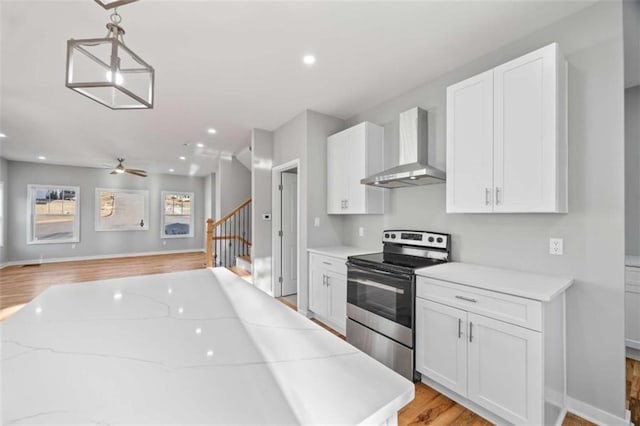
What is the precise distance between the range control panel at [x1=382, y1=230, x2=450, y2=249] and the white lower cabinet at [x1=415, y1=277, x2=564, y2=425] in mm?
658

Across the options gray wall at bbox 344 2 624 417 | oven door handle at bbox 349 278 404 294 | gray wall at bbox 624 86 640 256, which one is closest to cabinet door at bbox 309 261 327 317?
oven door handle at bbox 349 278 404 294

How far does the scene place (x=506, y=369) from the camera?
166 centimetres

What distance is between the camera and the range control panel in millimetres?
2606

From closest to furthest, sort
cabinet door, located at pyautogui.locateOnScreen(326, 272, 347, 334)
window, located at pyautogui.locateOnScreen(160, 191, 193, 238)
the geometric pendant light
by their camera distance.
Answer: the geometric pendant light
cabinet door, located at pyautogui.locateOnScreen(326, 272, 347, 334)
window, located at pyautogui.locateOnScreen(160, 191, 193, 238)

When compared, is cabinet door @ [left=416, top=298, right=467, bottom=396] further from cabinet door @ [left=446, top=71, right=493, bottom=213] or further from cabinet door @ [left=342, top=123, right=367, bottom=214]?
cabinet door @ [left=342, top=123, right=367, bottom=214]

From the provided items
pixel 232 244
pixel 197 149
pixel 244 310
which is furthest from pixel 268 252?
pixel 244 310

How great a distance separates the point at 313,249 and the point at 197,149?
151 inches

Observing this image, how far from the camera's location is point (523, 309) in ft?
5.26

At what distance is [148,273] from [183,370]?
6724 mm

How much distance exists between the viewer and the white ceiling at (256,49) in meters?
1.88

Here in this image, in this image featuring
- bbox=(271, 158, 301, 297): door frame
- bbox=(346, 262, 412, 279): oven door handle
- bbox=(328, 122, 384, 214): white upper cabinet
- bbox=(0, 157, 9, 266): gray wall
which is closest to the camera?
bbox=(346, 262, 412, 279): oven door handle

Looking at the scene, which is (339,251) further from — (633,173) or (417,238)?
(633,173)

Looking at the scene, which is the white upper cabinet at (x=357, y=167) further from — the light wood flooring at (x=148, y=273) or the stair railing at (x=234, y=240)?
the stair railing at (x=234, y=240)

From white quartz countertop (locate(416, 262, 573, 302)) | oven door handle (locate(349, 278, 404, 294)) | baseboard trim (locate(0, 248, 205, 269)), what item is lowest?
baseboard trim (locate(0, 248, 205, 269))
